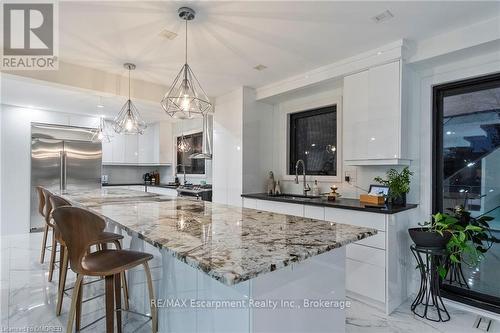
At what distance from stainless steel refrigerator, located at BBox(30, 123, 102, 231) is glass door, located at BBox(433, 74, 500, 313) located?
18.7 feet

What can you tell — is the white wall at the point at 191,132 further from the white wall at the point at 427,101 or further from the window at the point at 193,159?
the white wall at the point at 427,101

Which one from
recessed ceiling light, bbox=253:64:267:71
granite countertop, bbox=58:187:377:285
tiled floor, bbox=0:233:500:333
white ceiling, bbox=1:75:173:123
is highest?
recessed ceiling light, bbox=253:64:267:71

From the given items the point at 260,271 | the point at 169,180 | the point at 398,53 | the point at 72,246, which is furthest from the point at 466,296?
the point at 169,180

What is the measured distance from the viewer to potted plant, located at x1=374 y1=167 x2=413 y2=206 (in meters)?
2.62

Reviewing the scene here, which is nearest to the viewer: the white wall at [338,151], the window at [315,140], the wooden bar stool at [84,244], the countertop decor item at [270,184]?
the wooden bar stool at [84,244]

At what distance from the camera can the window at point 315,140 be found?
3.61 metres

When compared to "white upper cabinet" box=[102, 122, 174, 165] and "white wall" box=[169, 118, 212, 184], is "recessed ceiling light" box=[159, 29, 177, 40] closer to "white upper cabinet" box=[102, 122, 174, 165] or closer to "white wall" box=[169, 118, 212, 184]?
"white wall" box=[169, 118, 212, 184]

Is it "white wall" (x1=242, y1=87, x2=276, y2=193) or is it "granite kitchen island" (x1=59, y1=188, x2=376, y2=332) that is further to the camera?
"white wall" (x1=242, y1=87, x2=276, y2=193)

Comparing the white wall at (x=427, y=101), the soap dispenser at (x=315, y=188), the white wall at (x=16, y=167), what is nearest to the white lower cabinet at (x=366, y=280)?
the white wall at (x=427, y=101)

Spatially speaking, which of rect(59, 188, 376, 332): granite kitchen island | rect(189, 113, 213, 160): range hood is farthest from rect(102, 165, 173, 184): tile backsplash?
rect(59, 188, 376, 332): granite kitchen island

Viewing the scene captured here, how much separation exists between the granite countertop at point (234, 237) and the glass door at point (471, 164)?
1787 millimetres

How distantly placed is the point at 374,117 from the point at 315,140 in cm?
115

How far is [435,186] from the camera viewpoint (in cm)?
271

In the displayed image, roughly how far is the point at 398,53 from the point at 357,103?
585 mm
